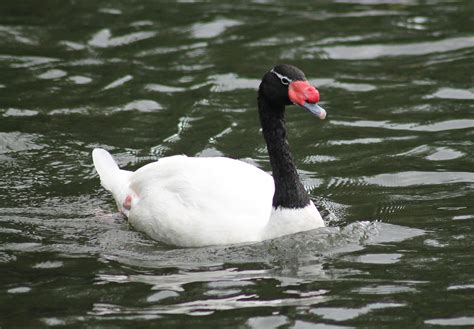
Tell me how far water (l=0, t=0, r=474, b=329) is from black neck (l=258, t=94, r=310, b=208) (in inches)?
14.4

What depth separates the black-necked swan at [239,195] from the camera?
31.5ft

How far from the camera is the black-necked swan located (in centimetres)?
961

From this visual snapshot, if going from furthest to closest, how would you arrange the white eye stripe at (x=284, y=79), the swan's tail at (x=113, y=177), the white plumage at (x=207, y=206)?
the swan's tail at (x=113, y=177), the white plumage at (x=207, y=206), the white eye stripe at (x=284, y=79)

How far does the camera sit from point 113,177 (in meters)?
11.2

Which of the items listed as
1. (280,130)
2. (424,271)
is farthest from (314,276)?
(280,130)

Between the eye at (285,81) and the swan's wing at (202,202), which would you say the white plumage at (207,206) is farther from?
the eye at (285,81)

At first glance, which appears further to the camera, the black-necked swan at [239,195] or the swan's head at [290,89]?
the black-necked swan at [239,195]

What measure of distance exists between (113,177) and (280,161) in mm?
2061

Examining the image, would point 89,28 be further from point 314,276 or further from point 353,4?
point 314,276

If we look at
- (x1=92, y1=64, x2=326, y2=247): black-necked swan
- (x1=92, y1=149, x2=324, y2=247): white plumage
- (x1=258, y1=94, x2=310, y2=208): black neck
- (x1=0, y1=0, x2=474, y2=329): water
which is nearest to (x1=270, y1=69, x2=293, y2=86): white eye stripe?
(x1=92, y1=64, x2=326, y2=247): black-necked swan

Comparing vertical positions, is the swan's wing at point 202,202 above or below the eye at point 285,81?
below

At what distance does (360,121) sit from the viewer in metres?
13.0

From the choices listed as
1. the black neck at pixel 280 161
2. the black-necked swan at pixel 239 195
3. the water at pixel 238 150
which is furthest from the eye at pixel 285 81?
the water at pixel 238 150

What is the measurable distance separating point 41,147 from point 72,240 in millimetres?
2604
